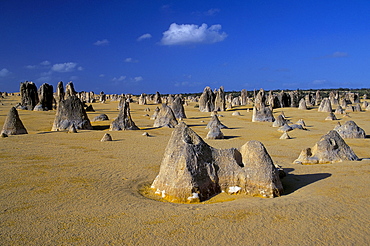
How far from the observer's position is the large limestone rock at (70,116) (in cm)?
1516

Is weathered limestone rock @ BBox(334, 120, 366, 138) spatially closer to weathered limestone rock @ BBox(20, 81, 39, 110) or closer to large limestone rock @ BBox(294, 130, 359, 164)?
large limestone rock @ BBox(294, 130, 359, 164)

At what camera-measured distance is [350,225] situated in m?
3.83

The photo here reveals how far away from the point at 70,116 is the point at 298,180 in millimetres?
12483

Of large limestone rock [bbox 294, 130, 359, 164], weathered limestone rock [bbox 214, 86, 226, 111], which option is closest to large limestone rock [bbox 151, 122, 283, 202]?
large limestone rock [bbox 294, 130, 359, 164]

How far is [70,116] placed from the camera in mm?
15375

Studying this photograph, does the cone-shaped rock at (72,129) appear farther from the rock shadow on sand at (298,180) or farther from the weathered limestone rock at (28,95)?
the weathered limestone rock at (28,95)

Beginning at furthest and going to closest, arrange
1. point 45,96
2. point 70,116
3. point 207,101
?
point 207,101
point 45,96
point 70,116

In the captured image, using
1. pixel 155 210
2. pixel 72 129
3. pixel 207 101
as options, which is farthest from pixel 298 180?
pixel 207 101

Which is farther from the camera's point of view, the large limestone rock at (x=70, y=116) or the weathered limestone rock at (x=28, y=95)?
the weathered limestone rock at (x=28, y=95)

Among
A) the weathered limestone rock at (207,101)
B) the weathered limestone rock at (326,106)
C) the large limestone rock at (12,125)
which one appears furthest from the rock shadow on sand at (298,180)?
the weathered limestone rock at (326,106)

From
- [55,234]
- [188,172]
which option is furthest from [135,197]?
[55,234]

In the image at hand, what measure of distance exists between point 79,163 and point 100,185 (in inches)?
82.8

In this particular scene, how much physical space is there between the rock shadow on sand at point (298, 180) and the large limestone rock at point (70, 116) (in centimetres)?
1164

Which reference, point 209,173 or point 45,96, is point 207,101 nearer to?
point 45,96
